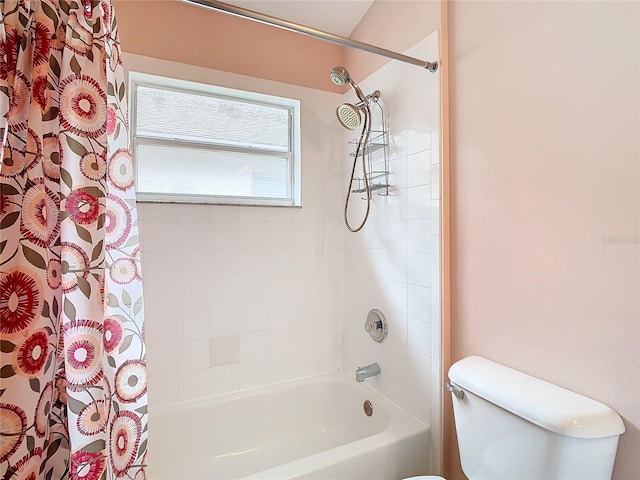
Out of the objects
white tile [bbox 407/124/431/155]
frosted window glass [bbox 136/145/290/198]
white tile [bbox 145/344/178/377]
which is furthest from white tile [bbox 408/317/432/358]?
white tile [bbox 145/344/178/377]

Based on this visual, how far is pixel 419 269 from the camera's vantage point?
63.0 inches

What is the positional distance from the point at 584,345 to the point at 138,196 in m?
1.91

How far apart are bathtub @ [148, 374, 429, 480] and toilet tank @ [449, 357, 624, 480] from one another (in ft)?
1.14

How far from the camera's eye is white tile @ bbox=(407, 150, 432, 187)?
1.54 metres

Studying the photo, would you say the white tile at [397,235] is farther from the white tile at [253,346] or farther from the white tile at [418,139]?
the white tile at [253,346]

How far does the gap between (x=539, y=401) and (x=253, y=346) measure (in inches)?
55.4

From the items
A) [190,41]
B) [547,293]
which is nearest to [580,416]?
[547,293]

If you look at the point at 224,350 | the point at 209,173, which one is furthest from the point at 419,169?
the point at 224,350

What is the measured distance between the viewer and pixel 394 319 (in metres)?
1.77

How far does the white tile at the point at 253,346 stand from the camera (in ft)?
6.39

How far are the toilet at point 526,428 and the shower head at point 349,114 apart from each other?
47.8 inches

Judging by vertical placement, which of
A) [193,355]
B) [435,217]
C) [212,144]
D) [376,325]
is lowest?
[193,355]

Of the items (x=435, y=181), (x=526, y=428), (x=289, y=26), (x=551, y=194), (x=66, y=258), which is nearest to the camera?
(x=66, y=258)

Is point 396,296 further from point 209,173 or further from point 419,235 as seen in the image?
point 209,173
